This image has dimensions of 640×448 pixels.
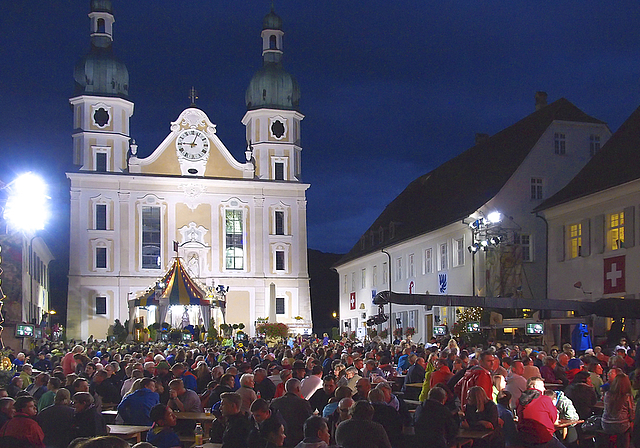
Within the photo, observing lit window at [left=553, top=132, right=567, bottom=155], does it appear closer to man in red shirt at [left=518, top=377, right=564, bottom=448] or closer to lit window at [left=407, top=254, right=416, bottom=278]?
lit window at [left=407, top=254, right=416, bottom=278]

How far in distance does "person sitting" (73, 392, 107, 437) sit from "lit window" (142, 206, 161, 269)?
4315 centimetres

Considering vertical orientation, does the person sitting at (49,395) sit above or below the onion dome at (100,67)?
below

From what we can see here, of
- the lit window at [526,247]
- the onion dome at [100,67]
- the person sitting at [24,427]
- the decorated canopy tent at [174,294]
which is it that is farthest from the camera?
the onion dome at [100,67]

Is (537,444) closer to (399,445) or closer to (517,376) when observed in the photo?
(399,445)

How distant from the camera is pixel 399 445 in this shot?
8703mm

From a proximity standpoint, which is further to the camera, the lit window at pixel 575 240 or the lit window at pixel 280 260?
the lit window at pixel 280 260

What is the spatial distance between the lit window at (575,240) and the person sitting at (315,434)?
2330 centimetres

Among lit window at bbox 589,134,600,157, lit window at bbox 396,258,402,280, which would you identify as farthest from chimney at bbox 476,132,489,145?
lit window at bbox 589,134,600,157

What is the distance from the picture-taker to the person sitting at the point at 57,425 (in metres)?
8.88

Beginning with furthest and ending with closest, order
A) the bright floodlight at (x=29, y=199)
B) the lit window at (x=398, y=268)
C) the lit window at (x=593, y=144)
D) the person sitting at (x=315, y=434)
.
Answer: the lit window at (x=398, y=268)
the lit window at (x=593, y=144)
the bright floodlight at (x=29, y=199)
the person sitting at (x=315, y=434)

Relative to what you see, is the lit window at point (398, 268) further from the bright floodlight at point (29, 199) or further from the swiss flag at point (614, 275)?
the bright floodlight at point (29, 199)

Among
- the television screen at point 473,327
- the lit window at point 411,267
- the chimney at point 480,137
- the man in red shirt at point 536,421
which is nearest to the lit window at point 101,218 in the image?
the lit window at point 411,267

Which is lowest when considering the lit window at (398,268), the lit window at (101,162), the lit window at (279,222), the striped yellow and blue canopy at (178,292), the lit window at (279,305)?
the lit window at (279,305)

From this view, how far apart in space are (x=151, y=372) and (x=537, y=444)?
7.77 m
